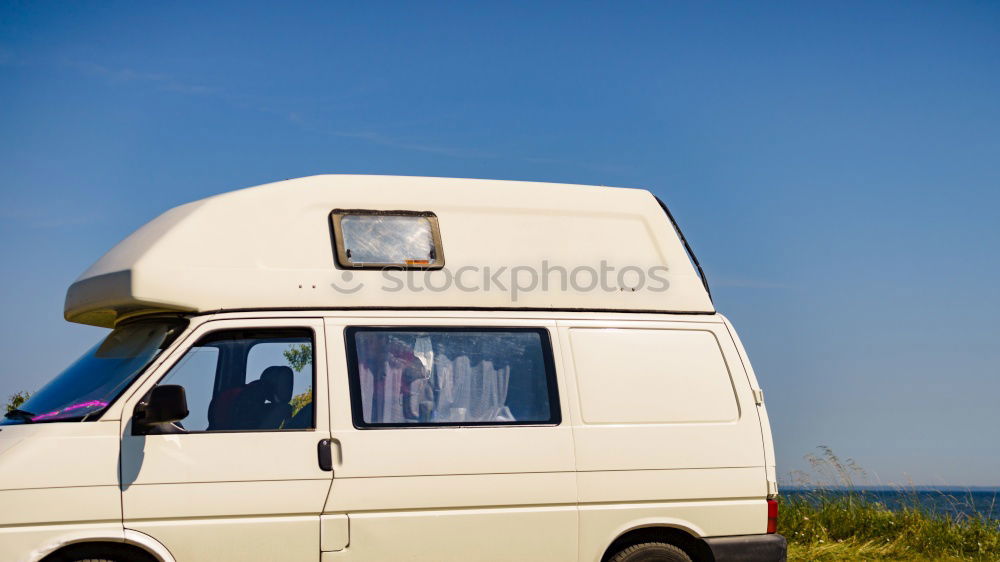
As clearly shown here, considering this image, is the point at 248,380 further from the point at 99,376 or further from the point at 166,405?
the point at 99,376

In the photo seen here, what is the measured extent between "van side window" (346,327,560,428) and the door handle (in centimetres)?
22

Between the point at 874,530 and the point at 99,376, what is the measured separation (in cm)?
811

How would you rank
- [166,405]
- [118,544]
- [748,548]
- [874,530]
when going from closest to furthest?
[166,405] → [118,544] → [748,548] → [874,530]

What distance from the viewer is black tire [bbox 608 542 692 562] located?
6.75 meters

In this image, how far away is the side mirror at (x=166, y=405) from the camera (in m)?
5.74

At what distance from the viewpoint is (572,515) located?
21.6 ft

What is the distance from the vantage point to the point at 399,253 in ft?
22.3

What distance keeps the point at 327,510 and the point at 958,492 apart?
24.9 feet

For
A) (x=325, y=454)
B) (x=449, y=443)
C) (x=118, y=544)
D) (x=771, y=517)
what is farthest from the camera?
(x=771, y=517)

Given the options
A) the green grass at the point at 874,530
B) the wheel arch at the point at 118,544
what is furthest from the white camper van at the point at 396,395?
the green grass at the point at 874,530

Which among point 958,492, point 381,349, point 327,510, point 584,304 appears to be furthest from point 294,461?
point 958,492

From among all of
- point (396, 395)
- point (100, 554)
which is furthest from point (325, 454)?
point (100, 554)

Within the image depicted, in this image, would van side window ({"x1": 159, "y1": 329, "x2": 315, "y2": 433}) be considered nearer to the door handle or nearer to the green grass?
the door handle

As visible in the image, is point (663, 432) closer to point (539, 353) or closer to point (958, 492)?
point (539, 353)
